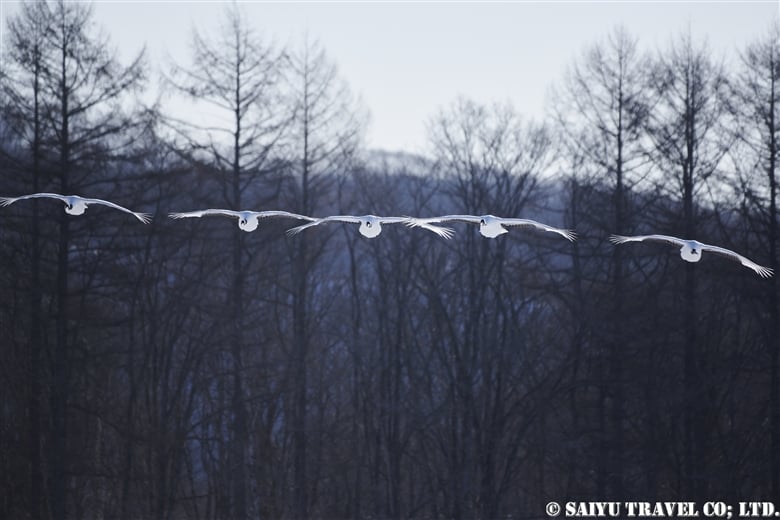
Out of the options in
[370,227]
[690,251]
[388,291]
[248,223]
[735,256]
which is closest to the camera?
[735,256]

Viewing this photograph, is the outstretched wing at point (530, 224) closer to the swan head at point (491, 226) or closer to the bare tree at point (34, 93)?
the swan head at point (491, 226)

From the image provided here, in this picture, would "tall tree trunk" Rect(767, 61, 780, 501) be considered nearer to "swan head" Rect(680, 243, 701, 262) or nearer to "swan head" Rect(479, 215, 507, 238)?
"swan head" Rect(680, 243, 701, 262)

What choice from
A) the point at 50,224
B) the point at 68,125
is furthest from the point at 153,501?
the point at 68,125

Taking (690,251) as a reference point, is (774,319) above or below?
below

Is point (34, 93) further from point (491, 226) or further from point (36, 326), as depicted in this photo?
point (491, 226)

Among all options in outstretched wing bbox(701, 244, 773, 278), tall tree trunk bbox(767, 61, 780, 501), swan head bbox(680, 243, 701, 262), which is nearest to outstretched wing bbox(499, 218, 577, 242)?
swan head bbox(680, 243, 701, 262)

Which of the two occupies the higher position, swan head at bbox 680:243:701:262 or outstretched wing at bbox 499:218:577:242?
outstretched wing at bbox 499:218:577:242

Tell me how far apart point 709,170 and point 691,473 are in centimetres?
728

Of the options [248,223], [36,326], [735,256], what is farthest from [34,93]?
[735,256]

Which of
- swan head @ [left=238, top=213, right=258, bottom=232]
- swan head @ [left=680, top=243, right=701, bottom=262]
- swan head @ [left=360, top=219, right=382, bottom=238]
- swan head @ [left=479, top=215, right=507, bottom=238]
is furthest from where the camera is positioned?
swan head @ [left=238, top=213, right=258, bottom=232]

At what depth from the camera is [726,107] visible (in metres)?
23.1

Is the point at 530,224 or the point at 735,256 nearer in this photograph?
the point at 735,256

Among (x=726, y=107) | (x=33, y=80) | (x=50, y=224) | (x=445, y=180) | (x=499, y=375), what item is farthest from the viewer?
(x=445, y=180)

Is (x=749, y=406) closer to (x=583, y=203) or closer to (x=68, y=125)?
(x=583, y=203)
